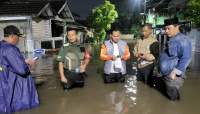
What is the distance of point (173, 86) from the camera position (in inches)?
349

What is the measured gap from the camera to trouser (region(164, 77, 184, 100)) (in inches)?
348

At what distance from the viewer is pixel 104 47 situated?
11.0 metres

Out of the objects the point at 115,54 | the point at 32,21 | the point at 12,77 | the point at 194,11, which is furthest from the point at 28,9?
the point at 12,77

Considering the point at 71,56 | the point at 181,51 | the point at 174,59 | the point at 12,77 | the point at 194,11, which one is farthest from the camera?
the point at 194,11

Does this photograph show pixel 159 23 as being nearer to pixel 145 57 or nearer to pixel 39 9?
pixel 39 9

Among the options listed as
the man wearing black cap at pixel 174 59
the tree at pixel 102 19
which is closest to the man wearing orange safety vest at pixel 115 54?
the man wearing black cap at pixel 174 59

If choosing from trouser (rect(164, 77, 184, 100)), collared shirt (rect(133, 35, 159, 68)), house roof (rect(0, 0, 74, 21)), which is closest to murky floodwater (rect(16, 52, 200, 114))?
trouser (rect(164, 77, 184, 100))

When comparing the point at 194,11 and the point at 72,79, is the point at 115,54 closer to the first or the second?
the point at 72,79

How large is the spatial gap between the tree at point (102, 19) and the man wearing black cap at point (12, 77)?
5071 cm

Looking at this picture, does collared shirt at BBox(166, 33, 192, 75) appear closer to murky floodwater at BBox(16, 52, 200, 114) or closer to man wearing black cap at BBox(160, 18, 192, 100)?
man wearing black cap at BBox(160, 18, 192, 100)

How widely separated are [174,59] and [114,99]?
71.9 inches

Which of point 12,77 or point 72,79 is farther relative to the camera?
point 72,79

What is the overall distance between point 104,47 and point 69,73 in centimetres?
147

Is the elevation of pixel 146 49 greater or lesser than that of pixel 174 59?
greater
